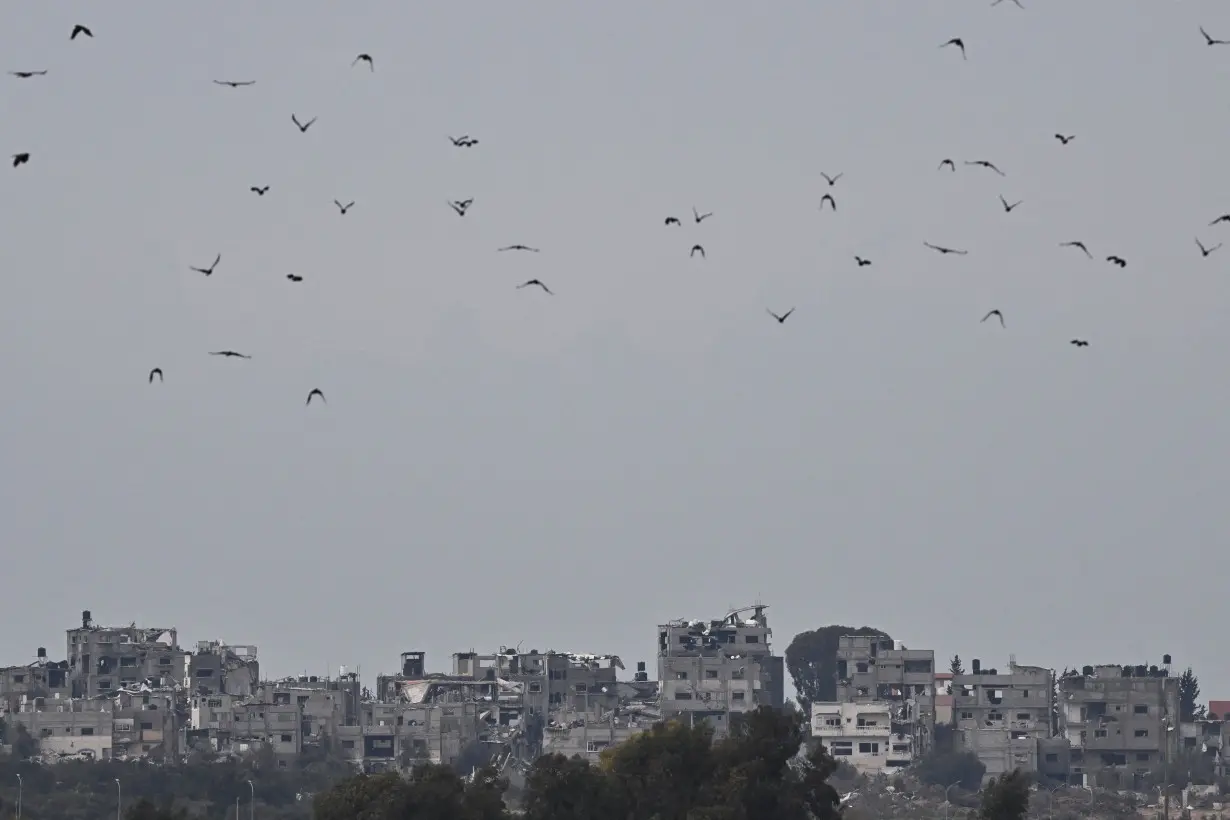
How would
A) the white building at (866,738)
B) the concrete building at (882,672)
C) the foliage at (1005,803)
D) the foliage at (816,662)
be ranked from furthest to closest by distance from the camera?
the foliage at (816,662), the concrete building at (882,672), the white building at (866,738), the foliage at (1005,803)

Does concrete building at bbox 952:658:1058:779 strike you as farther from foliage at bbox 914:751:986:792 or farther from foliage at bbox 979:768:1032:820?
foliage at bbox 979:768:1032:820

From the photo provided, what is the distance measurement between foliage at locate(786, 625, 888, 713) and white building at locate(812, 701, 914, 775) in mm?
32897

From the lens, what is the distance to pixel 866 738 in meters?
139

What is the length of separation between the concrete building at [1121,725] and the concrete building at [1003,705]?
6.07 feet

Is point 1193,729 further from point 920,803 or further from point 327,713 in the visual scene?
point 327,713

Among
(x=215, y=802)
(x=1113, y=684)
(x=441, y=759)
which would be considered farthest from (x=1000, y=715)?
(x=215, y=802)

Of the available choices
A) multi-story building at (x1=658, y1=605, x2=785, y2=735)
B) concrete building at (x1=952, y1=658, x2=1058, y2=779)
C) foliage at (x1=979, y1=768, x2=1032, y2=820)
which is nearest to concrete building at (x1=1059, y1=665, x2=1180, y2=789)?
concrete building at (x1=952, y1=658, x2=1058, y2=779)

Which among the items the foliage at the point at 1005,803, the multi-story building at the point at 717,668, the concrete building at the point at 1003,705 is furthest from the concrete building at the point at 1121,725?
the foliage at the point at 1005,803

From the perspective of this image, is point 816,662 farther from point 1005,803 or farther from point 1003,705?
point 1005,803

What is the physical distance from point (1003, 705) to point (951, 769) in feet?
29.9

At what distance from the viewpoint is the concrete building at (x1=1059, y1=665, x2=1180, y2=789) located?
139125 millimetres

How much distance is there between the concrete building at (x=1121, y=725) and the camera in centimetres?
13912

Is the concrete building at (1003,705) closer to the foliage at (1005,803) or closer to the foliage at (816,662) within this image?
the foliage at (816,662)

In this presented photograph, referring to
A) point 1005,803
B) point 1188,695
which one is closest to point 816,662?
point 1188,695
